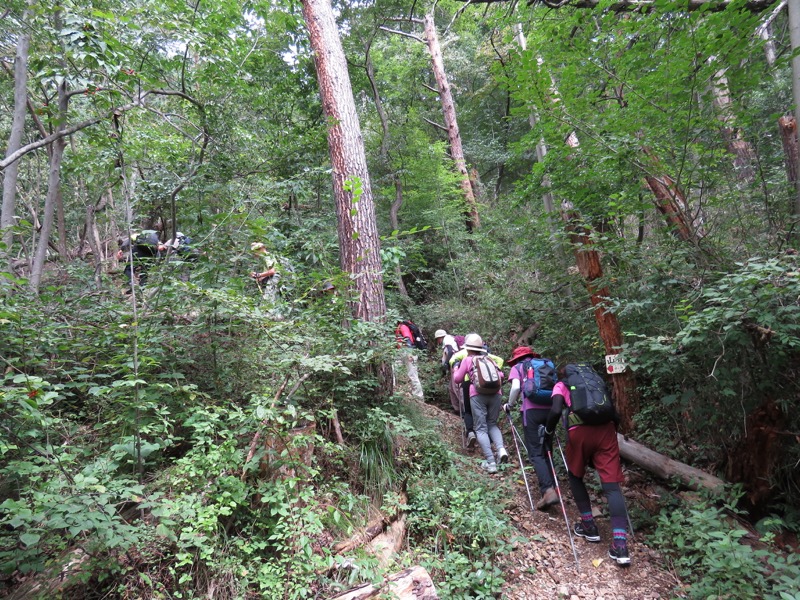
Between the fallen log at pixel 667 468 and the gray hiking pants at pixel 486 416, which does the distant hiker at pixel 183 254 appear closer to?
the gray hiking pants at pixel 486 416

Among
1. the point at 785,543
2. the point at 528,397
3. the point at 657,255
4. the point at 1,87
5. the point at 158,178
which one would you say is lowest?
the point at 785,543

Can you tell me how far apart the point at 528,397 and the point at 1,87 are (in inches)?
469

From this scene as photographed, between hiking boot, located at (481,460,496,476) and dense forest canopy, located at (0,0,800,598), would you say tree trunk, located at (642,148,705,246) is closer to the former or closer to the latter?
dense forest canopy, located at (0,0,800,598)

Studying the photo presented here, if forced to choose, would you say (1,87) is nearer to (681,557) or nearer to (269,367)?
(269,367)

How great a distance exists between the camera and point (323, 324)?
14.3 ft

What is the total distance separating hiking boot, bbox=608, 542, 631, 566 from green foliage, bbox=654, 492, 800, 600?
375 millimetres

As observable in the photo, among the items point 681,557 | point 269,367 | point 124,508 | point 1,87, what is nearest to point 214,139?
point 269,367

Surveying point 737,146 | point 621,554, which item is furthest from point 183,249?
point 737,146

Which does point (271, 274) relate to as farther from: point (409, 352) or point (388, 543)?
Answer: point (388, 543)

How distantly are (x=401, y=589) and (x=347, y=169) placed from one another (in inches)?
200

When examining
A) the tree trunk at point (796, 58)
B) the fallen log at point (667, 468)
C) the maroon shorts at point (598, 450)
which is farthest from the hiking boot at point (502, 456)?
the tree trunk at point (796, 58)

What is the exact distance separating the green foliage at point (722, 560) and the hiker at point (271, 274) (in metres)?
4.51

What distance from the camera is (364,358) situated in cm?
429

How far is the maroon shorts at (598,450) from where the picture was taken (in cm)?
436
